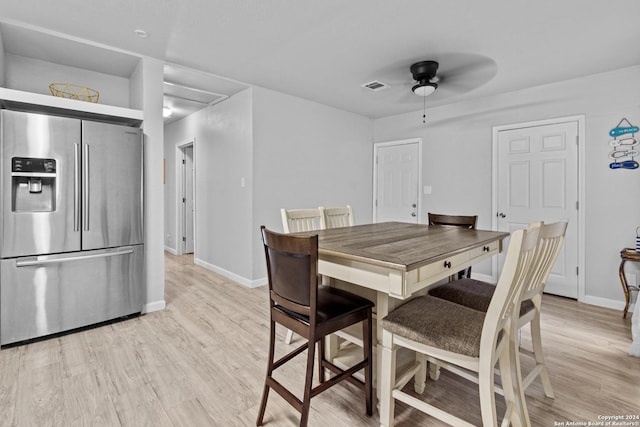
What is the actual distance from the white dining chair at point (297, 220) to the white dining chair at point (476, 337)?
3.61ft

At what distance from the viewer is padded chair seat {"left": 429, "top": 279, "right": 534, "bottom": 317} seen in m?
1.72

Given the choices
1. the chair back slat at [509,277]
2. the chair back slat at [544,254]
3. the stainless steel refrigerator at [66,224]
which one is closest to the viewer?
the chair back slat at [509,277]

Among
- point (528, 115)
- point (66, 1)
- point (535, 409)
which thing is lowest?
point (535, 409)

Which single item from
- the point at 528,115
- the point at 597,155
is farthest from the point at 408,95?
the point at 597,155

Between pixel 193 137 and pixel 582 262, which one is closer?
pixel 582 262

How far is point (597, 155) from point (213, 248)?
4.82 m

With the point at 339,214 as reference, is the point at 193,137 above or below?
above

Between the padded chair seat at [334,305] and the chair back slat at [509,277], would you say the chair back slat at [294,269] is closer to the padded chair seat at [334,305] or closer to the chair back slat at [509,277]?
the padded chair seat at [334,305]

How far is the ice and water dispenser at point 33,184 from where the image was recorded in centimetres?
234

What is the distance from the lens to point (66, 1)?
2129mm

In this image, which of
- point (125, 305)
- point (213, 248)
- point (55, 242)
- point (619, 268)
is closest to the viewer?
point (55, 242)

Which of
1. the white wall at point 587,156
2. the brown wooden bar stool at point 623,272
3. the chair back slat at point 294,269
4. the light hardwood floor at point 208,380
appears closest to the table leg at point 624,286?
the brown wooden bar stool at point 623,272

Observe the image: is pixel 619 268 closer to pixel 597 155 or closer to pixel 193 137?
pixel 597 155

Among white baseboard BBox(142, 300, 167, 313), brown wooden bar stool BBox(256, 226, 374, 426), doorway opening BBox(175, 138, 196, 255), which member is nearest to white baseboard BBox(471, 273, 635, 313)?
brown wooden bar stool BBox(256, 226, 374, 426)
